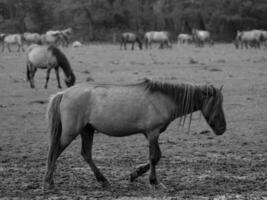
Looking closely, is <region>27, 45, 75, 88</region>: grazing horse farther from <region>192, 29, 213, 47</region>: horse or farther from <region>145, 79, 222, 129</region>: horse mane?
<region>192, 29, 213, 47</region>: horse

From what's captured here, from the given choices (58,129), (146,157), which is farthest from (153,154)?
(146,157)

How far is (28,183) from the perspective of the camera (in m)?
7.72

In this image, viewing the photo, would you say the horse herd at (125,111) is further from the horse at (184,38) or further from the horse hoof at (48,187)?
the horse at (184,38)

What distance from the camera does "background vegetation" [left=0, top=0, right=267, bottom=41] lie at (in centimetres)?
5562

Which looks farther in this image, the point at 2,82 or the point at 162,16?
the point at 162,16

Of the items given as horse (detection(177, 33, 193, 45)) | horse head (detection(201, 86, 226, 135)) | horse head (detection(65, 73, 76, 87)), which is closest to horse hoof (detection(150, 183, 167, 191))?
horse head (detection(201, 86, 226, 135))

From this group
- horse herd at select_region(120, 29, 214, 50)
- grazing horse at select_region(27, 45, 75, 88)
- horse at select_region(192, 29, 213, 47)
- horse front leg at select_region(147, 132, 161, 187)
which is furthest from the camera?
horse at select_region(192, 29, 213, 47)

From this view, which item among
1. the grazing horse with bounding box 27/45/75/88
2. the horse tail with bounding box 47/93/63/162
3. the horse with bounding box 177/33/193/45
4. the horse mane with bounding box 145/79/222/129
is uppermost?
the horse mane with bounding box 145/79/222/129

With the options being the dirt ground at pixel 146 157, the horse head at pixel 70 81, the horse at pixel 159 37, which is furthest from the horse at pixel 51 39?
the horse head at pixel 70 81

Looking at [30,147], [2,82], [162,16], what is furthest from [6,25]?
[30,147]

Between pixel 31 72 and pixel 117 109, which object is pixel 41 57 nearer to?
pixel 31 72

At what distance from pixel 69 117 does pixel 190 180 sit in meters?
1.71

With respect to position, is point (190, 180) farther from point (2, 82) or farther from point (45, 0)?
point (45, 0)

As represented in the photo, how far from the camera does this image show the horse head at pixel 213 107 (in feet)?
25.5
